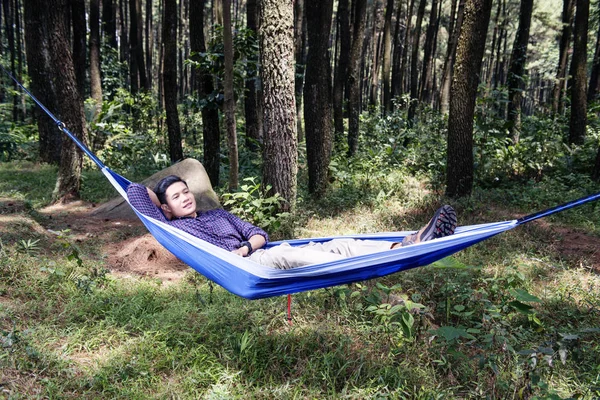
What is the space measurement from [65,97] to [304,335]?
4160mm

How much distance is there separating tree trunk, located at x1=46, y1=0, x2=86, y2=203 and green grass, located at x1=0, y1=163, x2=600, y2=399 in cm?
184

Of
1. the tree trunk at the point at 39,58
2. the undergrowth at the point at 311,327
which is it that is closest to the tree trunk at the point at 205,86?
the undergrowth at the point at 311,327

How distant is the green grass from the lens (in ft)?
6.45

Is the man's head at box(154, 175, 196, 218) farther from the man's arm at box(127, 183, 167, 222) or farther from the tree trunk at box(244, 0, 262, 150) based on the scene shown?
the tree trunk at box(244, 0, 262, 150)

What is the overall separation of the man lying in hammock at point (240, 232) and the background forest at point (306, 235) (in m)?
0.27

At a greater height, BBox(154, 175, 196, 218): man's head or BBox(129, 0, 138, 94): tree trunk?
BBox(129, 0, 138, 94): tree trunk

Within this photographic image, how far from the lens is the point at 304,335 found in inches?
92.3

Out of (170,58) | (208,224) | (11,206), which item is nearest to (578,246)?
(208,224)

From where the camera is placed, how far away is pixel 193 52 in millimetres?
5367

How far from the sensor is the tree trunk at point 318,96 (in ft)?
16.1

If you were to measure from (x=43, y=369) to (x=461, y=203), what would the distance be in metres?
4.03

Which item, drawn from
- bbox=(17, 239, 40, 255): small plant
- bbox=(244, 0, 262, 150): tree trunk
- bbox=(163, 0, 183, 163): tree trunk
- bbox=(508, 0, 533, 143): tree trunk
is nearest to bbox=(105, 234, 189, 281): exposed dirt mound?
bbox=(17, 239, 40, 255): small plant

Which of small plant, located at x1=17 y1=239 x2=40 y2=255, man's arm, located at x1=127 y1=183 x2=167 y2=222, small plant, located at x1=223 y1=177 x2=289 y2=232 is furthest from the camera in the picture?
small plant, located at x1=223 y1=177 x2=289 y2=232

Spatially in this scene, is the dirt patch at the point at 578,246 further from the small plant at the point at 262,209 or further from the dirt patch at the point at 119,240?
the dirt patch at the point at 119,240
